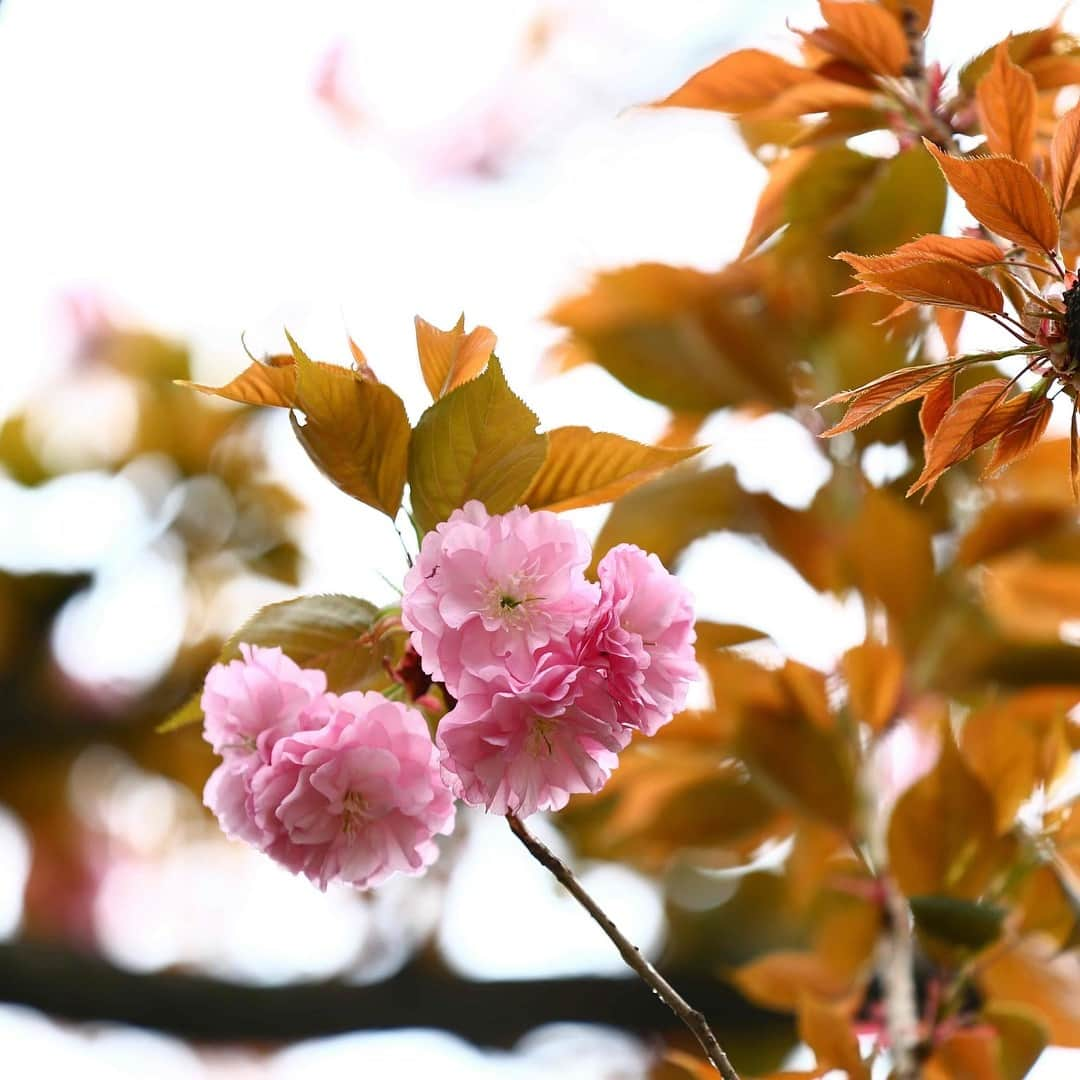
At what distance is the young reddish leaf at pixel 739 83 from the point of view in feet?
1.74

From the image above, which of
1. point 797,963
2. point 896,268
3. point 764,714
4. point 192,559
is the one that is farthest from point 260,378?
→ point 192,559

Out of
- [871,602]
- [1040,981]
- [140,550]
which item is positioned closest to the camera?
[1040,981]

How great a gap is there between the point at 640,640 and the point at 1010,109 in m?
0.24

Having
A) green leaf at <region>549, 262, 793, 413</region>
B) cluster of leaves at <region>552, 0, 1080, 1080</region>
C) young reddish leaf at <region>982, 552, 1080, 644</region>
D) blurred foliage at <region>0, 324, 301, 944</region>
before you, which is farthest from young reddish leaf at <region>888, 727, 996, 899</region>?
blurred foliage at <region>0, 324, 301, 944</region>

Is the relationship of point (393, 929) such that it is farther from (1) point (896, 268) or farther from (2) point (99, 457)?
(1) point (896, 268)

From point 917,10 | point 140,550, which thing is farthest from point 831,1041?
point 140,550

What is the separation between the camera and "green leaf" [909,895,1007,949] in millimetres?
508

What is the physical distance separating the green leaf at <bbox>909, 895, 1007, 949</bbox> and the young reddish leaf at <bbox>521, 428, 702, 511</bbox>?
0.25m

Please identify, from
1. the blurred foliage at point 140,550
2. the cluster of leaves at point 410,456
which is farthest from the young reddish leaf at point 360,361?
the blurred foliage at point 140,550

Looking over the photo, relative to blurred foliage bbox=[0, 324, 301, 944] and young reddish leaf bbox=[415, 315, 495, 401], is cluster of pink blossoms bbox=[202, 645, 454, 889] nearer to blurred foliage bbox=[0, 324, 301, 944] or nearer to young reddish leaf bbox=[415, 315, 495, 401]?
young reddish leaf bbox=[415, 315, 495, 401]

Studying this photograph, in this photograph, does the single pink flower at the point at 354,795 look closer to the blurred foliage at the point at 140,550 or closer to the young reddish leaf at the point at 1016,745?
the young reddish leaf at the point at 1016,745

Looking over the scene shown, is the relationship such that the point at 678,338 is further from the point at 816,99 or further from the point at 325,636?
the point at 325,636

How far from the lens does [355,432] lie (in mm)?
397

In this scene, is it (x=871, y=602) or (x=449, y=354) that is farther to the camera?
(x=871, y=602)
